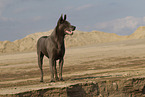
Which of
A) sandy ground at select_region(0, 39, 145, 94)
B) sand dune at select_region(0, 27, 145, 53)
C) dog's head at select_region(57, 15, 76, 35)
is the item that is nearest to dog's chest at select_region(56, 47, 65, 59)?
dog's head at select_region(57, 15, 76, 35)

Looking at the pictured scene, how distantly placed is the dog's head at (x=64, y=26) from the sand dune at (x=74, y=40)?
74187 millimetres

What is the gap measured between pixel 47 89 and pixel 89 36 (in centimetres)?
9426

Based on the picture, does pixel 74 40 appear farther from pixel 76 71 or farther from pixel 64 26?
pixel 64 26

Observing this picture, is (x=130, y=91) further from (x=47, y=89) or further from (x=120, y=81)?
(x=47, y=89)

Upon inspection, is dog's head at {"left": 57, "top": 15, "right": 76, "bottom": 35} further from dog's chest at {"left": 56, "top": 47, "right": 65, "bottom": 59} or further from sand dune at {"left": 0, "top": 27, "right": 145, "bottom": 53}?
sand dune at {"left": 0, "top": 27, "right": 145, "bottom": 53}

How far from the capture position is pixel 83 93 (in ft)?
26.7

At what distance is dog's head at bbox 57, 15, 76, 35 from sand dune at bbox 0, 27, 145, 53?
243 ft

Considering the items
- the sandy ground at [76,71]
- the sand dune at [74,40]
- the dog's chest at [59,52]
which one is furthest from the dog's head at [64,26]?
the sand dune at [74,40]

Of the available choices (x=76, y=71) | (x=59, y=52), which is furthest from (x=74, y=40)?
(x=59, y=52)

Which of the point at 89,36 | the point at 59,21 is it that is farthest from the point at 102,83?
the point at 89,36

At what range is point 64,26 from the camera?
9.02 meters

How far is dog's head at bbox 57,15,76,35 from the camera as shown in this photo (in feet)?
29.3

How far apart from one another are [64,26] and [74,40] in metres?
83.3

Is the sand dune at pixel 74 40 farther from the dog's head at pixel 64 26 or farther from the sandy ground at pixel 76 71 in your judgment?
the dog's head at pixel 64 26
